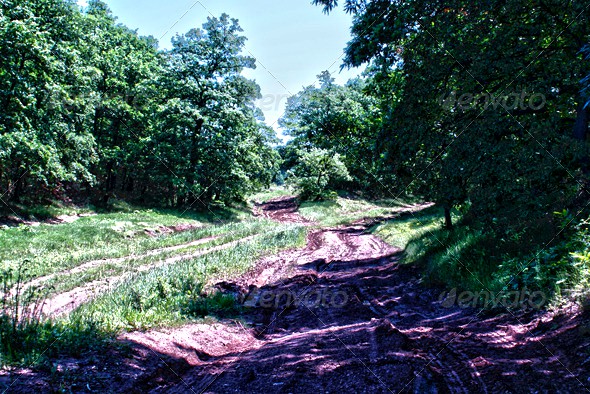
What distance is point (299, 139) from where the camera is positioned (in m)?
45.4

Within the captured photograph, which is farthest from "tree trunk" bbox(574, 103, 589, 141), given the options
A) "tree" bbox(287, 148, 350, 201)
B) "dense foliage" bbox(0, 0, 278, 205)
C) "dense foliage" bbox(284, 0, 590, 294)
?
"tree" bbox(287, 148, 350, 201)

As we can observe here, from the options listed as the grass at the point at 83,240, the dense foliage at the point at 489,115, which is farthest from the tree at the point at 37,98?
the dense foliage at the point at 489,115

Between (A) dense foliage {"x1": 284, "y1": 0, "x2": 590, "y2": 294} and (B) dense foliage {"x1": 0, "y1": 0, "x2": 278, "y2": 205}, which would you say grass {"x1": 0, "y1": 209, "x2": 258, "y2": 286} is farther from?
(A) dense foliage {"x1": 284, "y1": 0, "x2": 590, "y2": 294}

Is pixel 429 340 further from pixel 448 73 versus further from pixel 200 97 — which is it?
pixel 200 97

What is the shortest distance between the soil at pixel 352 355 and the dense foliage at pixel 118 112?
692 inches

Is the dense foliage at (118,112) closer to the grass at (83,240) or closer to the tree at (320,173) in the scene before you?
the tree at (320,173)

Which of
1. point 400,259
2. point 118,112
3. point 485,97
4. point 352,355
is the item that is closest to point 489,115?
point 485,97

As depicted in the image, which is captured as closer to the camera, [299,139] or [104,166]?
[104,166]

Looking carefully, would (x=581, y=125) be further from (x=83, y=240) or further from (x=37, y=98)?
(x=37, y=98)

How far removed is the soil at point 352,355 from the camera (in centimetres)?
354

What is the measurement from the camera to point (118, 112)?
3138 centimetres

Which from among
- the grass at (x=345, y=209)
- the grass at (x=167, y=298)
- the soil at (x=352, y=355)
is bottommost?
the soil at (x=352, y=355)

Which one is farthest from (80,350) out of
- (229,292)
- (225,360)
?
(229,292)

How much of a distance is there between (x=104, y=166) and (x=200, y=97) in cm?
1183
